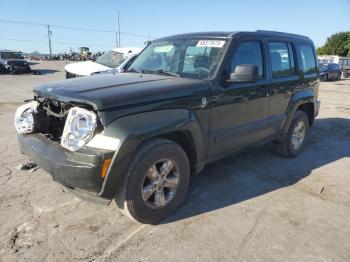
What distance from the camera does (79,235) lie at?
317 centimetres

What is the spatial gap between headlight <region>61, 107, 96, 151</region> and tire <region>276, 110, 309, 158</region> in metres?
3.44

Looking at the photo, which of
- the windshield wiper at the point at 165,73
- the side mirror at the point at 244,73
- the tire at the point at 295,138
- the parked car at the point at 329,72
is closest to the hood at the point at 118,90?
the windshield wiper at the point at 165,73

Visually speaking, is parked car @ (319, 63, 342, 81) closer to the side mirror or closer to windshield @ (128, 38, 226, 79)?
windshield @ (128, 38, 226, 79)

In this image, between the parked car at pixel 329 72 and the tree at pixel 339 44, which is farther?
the tree at pixel 339 44

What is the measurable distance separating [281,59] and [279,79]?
34 centimetres

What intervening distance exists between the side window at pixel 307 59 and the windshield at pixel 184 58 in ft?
6.96

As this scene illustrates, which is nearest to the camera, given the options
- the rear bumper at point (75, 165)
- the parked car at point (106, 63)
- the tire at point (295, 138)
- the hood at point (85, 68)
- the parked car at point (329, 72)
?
the rear bumper at point (75, 165)

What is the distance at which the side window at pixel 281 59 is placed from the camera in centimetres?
473

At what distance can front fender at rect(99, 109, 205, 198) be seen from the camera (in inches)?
113

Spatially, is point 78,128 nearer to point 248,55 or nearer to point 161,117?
point 161,117

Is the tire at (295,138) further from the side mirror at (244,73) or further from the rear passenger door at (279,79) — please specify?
the side mirror at (244,73)

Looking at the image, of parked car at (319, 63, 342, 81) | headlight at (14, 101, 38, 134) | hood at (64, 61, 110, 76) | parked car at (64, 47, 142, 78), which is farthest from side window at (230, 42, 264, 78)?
parked car at (319, 63, 342, 81)

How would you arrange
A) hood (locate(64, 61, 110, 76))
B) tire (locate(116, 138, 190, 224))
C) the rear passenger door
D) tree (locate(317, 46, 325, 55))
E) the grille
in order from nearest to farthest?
tire (locate(116, 138, 190, 224)), the grille, the rear passenger door, hood (locate(64, 61, 110, 76)), tree (locate(317, 46, 325, 55))

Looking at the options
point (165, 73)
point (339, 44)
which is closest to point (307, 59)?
point (165, 73)
